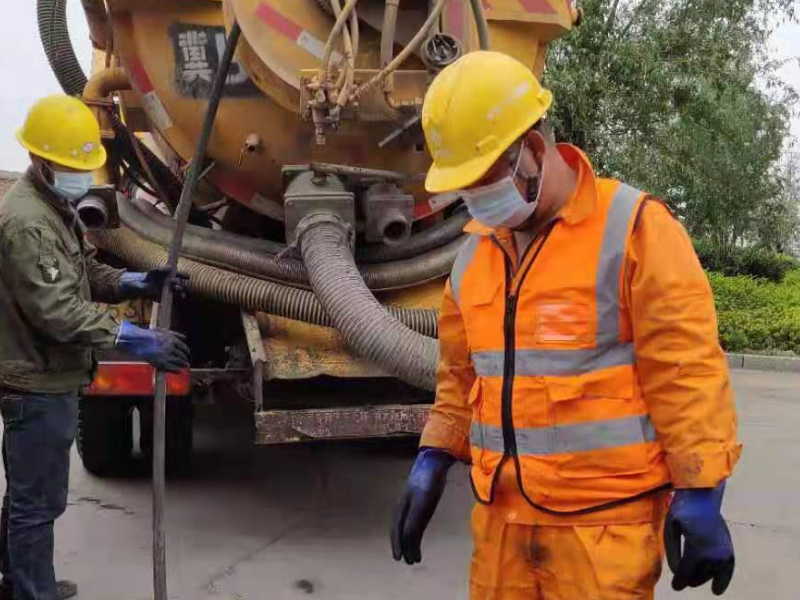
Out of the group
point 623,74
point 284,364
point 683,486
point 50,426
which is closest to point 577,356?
point 683,486

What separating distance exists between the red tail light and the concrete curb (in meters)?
7.09

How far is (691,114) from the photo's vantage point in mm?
11484

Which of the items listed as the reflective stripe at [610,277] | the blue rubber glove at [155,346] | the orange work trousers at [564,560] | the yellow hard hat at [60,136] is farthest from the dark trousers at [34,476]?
the reflective stripe at [610,277]

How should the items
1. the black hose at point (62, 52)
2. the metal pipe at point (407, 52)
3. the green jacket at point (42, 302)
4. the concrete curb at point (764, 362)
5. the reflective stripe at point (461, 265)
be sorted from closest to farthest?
the reflective stripe at point (461, 265) → the green jacket at point (42, 302) → the metal pipe at point (407, 52) → the black hose at point (62, 52) → the concrete curb at point (764, 362)

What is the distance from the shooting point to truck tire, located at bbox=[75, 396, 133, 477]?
14.4 feet

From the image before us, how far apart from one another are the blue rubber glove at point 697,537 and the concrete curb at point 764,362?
835cm

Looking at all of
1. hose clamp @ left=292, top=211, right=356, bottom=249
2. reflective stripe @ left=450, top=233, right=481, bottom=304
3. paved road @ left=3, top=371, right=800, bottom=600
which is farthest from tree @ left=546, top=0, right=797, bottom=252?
reflective stripe @ left=450, top=233, right=481, bottom=304

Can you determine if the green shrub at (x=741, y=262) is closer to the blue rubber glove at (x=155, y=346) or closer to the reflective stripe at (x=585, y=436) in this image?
the blue rubber glove at (x=155, y=346)

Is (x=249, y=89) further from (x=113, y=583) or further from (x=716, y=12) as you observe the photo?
(x=716, y=12)

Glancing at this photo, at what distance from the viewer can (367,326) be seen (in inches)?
133

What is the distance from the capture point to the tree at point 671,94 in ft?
34.2

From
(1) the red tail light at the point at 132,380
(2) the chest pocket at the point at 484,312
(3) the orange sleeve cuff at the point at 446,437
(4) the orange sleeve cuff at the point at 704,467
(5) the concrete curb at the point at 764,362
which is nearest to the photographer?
(4) the orange sleeve cuff at the point at 704,467

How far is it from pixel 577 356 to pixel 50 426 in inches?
72.4

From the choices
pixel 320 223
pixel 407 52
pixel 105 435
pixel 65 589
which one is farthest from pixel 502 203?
pixel 105 435
